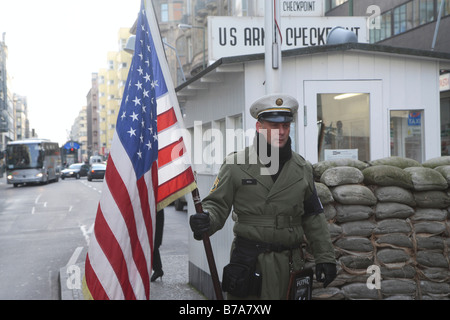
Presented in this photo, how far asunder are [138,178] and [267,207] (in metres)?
0.83

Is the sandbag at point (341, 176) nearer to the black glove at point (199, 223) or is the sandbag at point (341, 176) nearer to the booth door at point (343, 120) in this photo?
the booth door at point (343, 120)

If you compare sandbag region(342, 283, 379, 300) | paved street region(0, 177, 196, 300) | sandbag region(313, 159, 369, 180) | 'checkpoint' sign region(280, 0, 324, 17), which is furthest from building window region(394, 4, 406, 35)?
sandbag region(342, 283, 379, 300)

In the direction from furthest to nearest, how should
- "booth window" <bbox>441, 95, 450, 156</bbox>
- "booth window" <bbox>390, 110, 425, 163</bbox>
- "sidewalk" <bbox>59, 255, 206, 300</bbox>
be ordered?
"booth window" <bbox>441, 95, 450, 156</bbox> → "booth window" <bbox>390, 110, 425, 163</bbox> → "sidewalk" <bbox>59, 255, 206, 300</bbox>

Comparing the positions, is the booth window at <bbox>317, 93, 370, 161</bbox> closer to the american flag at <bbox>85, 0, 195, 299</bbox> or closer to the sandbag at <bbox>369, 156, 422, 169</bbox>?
the sandbag at <bbox>369, 156, 422, 169</bbox>

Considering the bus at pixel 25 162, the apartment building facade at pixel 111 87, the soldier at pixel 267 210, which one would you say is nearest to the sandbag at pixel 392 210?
the soldier at pixel 267 210

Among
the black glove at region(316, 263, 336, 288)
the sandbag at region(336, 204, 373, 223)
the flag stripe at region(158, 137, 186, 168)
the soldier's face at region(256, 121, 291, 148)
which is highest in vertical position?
the soldier's face at region(256, 121, 291, 148)

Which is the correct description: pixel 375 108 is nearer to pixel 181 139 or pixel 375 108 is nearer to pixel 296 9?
pixel 296 9

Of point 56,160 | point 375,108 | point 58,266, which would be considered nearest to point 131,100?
point 375,108

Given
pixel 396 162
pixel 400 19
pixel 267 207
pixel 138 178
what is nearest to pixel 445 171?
pixel 396 162

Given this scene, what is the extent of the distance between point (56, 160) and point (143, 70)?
4640 cm

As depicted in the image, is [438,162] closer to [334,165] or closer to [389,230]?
[389,230]

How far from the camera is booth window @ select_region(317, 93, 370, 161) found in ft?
22.1

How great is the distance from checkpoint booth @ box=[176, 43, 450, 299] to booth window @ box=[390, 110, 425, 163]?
0.04 feet

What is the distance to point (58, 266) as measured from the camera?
9492 millimetres
